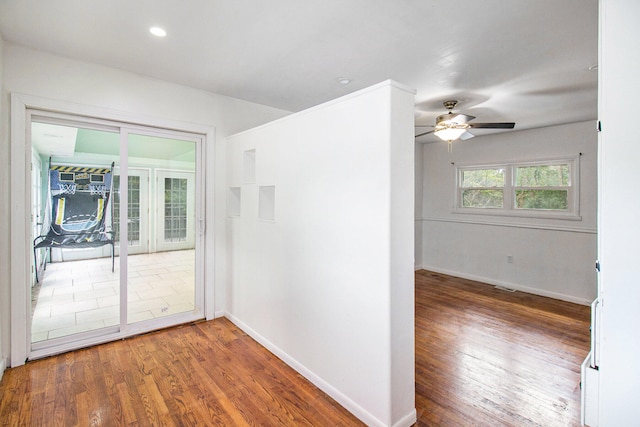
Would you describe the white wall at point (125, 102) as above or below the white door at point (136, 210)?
above

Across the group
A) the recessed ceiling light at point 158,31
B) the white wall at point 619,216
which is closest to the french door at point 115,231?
the recessed ceiling light at point 158,31

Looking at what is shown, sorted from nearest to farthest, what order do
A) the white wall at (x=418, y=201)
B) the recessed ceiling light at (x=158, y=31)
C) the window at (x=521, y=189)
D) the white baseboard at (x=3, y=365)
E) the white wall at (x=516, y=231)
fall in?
the recessed ceiling light at (x=158, y=31) < the white baseboard at (x=3, y=365) < the white wall at (x=516, y=231) < the window at (x=521, y=189) < the white wall at (x=418, y=201)

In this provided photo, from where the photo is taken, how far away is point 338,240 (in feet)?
7.10

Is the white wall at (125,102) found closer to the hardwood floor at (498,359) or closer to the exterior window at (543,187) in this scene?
the hardwood floor at (498,359)

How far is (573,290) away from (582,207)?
1.21m

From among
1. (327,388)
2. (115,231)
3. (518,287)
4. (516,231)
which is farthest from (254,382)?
(516,231)

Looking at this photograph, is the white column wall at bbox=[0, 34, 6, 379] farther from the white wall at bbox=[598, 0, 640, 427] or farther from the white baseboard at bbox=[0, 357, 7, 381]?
the white wall at bbox=[598, 0, 640, 427]

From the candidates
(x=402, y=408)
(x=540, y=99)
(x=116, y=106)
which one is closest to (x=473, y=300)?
(x=540, y=99)

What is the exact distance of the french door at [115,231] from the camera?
287cm

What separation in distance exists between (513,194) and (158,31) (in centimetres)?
539

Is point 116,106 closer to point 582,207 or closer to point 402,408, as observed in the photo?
point 402,408

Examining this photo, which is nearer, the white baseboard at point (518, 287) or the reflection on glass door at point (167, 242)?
the reflection on glass door at point (167, 242)

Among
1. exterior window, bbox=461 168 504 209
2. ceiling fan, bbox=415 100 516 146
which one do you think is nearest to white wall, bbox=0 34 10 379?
ceiling fan, bbox=415 100 516 146

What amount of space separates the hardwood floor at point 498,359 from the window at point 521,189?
55.2 inches
